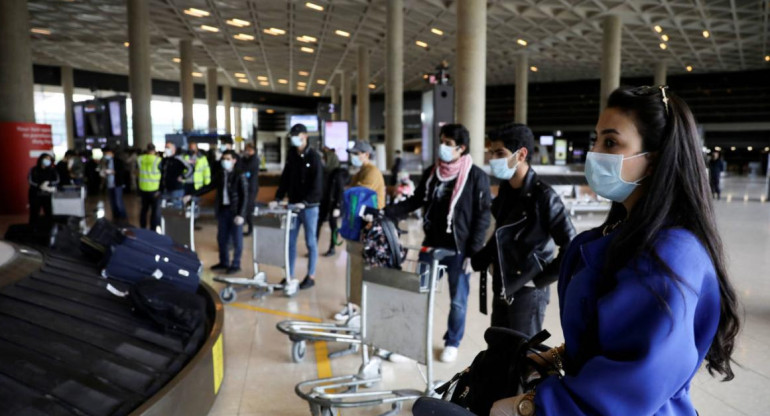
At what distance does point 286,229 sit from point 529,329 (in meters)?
3.55

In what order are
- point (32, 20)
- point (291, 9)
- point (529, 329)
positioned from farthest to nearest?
point (32, 20)
point (291, 9)
point (529, 329)

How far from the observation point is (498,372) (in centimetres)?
153

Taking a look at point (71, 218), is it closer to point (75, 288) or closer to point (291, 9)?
point (75, 288)

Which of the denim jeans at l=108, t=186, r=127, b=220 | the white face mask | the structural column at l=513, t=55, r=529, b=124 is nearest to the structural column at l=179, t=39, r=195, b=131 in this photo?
the denim jeans at l=108, t=186, r=127, b=220

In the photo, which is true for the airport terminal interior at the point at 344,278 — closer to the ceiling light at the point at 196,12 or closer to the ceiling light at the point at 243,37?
the ceiling light at the point at 196,12

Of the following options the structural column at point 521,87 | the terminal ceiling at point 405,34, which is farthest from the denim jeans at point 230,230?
the structural column at point 521,87

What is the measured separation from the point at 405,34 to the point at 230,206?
80.2 feet

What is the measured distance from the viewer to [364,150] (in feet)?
20.2

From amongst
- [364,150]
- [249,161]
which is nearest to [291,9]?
[249,161]

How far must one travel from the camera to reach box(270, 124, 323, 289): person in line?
6562 mm

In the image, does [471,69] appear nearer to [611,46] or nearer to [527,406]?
[527,406]

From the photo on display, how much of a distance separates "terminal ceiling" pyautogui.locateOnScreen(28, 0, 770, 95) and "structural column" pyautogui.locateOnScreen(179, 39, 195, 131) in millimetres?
734

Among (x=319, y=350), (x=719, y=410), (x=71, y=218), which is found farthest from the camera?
(x=71, y=218)

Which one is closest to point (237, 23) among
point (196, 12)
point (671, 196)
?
point (196, 12)
